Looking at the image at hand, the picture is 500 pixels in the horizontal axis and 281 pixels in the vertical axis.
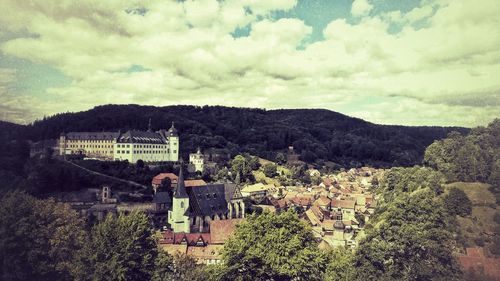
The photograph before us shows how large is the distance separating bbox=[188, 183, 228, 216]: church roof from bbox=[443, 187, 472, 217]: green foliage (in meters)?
28.5

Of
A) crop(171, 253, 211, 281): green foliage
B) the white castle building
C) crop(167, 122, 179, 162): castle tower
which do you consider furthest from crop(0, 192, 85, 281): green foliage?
crop(167, 122, 179, 162): castle tower

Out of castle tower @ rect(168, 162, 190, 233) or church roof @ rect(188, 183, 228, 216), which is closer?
castle tower @ rect(168, 162, 190, 233)

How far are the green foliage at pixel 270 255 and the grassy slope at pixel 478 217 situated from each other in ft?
76.6

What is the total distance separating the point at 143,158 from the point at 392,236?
53.8m

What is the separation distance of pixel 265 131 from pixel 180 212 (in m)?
90.0

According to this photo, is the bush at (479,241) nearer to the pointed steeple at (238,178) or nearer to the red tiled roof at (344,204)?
the red tiled roof at (344,204)

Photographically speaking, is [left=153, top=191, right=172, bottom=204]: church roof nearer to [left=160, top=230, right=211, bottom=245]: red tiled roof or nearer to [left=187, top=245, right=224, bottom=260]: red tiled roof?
[left=160, top=230, right=211, bottom=245]: red tiled roof

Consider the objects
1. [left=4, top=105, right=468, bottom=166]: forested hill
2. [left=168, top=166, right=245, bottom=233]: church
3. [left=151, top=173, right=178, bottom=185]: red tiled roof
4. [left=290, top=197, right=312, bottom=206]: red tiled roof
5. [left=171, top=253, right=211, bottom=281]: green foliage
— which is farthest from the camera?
[left=4, top=105, right=468, bottom=166]: forested hill

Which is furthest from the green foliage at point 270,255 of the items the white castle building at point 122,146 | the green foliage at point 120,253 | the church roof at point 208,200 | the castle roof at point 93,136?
the castle roof at point 93,136

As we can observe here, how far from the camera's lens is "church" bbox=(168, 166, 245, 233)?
1885 inches

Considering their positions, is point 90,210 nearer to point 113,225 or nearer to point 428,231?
point 113,225

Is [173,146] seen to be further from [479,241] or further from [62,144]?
[479,241]

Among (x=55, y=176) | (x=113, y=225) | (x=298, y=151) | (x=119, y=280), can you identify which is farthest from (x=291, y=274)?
(x=298, y=151)

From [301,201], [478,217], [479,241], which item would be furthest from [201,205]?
[478,217]
